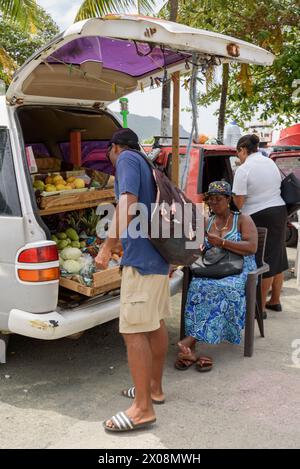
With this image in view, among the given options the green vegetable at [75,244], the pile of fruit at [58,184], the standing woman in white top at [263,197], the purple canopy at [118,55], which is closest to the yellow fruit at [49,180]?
the pile of fruit at [58,184]

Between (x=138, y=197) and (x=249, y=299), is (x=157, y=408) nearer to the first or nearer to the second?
(x=249, y=299)

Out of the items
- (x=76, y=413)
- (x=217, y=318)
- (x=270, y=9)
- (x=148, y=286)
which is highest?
(x=270, y=9)

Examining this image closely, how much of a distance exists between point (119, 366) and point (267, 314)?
1.87 meters

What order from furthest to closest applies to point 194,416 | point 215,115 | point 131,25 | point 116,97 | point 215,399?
point 215,115 → point 116,97 → point 215,399 → point 194,416 → point 131,25

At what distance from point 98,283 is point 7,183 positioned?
2.96 feet

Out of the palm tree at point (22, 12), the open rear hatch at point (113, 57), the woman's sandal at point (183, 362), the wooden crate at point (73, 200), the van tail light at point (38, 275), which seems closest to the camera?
the open rear hatch at point (113, 57)

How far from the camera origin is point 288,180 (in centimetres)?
493

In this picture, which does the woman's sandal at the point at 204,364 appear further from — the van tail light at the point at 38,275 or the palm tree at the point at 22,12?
the palm tree at the point at 22,12

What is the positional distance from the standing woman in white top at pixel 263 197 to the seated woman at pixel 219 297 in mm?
817

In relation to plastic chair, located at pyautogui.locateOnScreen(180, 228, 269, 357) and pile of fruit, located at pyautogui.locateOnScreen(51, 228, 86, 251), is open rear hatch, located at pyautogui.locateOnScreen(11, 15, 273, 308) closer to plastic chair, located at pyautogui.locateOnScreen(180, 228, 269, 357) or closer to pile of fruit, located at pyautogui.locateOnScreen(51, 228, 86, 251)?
pile of fruit, located at pyautogui.locateOnScreen(51, 228, 86, 251)

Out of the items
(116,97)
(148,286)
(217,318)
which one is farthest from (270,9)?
(148,286)

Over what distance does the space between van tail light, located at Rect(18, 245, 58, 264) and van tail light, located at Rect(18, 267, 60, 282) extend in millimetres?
61

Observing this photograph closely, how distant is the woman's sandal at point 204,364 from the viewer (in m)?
3.80

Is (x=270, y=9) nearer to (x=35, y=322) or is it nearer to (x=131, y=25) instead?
(x=131, y=25)
